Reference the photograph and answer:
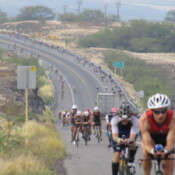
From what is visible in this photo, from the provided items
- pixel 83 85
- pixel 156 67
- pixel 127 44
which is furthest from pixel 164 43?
pixel 83 85

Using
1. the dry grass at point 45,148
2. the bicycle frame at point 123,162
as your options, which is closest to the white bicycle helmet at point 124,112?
the bicycle frame at point 123,162

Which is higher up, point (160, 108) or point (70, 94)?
point (160, 108)

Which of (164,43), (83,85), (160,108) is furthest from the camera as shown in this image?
(164,43)

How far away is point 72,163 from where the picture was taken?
1831 centimetres

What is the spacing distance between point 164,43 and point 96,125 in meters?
129

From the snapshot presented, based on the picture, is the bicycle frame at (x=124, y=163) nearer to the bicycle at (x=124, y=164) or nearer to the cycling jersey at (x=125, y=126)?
the bicycle at (x=124, y=164)

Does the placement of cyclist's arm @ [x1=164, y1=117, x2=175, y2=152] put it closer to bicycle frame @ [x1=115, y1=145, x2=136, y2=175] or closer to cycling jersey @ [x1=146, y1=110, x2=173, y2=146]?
cycling jersey @ [x1=146, y1=110, x2=173, y2=146]

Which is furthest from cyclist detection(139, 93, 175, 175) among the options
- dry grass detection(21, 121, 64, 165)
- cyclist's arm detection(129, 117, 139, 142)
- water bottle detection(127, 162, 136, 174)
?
dry grass detection(21, 121, 64, 165)

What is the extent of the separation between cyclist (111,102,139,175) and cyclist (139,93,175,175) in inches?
77.7

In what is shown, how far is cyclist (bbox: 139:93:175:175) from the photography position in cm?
1039

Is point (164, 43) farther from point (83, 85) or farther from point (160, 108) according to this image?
point (160, 108)

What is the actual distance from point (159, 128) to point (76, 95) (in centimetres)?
7288

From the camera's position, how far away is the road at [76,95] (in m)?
17.8

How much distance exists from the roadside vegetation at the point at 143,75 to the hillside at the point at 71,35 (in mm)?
1868
